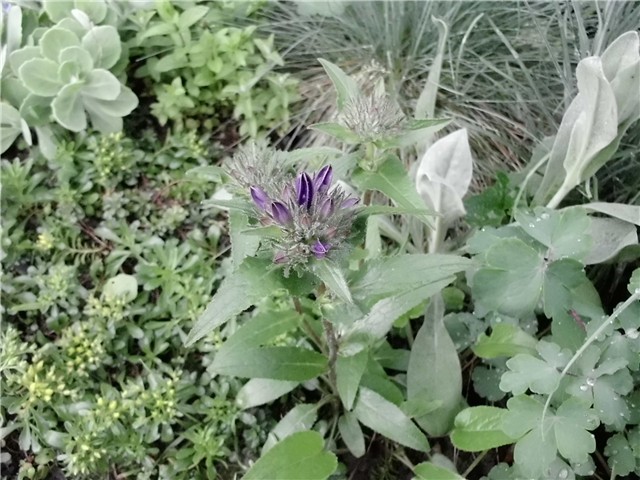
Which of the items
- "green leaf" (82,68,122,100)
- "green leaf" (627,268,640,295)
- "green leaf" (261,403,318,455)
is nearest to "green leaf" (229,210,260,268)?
"green leaf" (261,403,318,455)

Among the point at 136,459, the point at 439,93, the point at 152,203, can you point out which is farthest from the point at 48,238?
the point at 439,93

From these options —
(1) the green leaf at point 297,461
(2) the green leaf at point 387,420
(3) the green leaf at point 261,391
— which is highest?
(2) the green leaf at point 387,420

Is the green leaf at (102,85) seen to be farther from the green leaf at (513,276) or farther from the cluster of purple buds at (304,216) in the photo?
the green leaf at (513,276)

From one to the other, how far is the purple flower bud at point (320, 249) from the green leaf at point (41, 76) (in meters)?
0.93

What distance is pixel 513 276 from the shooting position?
1.13 meters

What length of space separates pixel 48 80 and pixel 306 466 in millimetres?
→ 993

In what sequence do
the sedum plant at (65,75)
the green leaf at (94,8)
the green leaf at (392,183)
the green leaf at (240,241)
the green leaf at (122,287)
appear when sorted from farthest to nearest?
the green leaf at (94,8) < the sedum plant at (65,75) < the green leaf at (122,287) < the green leaf at (392,183) < the green leaf at (240,241)

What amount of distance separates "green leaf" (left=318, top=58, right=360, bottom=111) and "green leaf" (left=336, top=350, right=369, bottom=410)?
42 cm

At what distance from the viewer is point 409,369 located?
1250mm

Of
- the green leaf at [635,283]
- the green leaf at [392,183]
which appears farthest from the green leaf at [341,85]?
the green leaf at [635,283]

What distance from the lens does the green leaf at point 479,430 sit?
1.10m

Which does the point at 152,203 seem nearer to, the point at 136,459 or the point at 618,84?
the point at 136,459

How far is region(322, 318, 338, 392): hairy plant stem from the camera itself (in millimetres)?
1096

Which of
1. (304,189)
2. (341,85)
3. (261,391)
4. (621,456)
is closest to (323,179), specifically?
(304,189)
